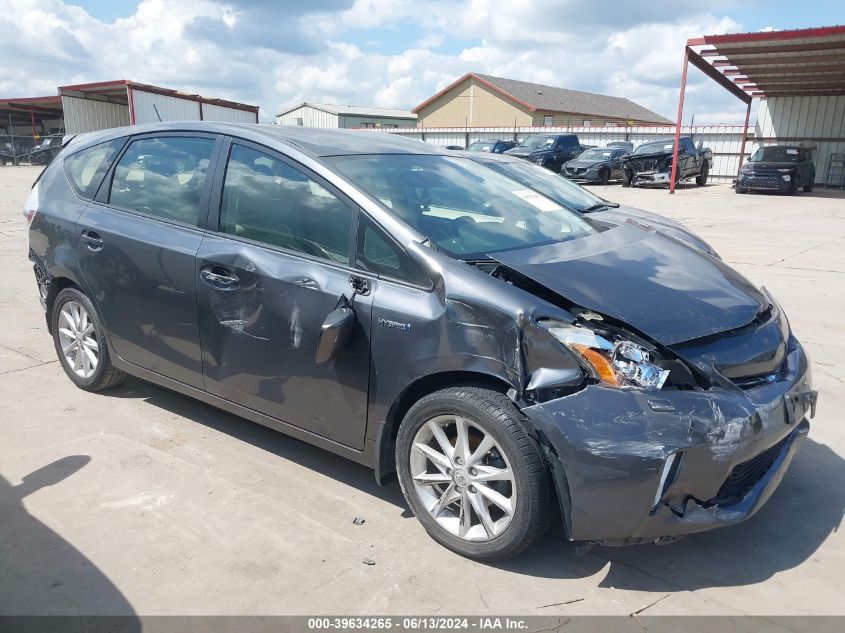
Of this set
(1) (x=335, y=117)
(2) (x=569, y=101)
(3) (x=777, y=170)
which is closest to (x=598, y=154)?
(3) (x=777, y=170)

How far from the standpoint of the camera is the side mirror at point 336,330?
289 centimetres

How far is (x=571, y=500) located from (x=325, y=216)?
65.6 inches

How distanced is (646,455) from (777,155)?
22294 mm

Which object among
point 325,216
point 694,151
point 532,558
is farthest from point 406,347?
point 694,151

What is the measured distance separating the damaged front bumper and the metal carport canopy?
18.5m

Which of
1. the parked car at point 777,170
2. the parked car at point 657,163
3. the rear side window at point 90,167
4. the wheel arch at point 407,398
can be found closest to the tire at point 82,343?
the rear side window at point 90,167

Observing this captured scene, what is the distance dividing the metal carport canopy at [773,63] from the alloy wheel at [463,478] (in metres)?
18.8

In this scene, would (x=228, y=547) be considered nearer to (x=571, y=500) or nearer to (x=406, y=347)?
(x=406, y=347)

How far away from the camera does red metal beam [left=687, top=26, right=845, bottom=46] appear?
667 inches

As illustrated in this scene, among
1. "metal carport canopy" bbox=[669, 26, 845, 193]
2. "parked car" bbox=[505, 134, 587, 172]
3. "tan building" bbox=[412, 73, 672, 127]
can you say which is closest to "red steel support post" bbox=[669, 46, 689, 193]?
"metal carport canopy" bbox=[669, 26, 845, 193]

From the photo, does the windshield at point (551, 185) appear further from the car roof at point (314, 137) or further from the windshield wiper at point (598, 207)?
the car roof at point (314, 137)

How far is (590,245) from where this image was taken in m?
3.38

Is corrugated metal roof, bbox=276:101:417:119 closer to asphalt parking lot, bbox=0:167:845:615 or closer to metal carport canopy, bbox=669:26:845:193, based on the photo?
metal carport canopy, bbox=669:26:845:193

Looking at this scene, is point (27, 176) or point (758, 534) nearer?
point (758, 534)
